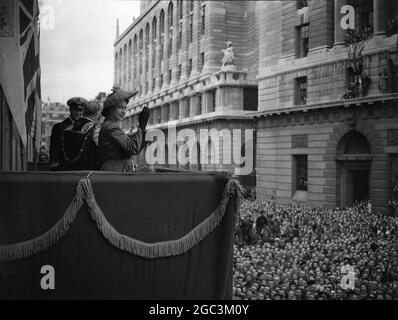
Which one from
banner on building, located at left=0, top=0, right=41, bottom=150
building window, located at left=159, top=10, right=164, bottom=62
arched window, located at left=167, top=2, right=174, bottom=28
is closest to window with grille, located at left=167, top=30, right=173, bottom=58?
arched window, located at left=167, top=2, right=174, bottom=28

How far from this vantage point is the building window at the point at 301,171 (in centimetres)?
2084

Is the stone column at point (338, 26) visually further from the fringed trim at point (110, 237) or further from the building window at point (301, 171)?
the fringed trim at point (110, 237)

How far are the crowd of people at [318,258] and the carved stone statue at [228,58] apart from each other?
14519mm

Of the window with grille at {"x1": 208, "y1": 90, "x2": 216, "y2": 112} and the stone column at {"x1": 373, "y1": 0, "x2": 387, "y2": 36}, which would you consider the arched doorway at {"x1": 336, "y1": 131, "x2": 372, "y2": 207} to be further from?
the window with grille at {"x1": 208, "y1": 90, "x2": 216, "y2": 112}

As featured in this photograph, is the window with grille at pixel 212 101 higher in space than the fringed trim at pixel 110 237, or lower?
higher

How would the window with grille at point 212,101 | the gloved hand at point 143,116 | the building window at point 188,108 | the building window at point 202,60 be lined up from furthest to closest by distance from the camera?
the building window at point 188,108
the building window at point 202,60
the window with grille at point 212,101
the gloved hand at point 143,116

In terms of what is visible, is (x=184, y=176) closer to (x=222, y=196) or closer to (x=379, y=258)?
(x=222, y=196)

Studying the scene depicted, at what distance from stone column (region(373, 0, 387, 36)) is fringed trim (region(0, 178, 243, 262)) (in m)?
14.4

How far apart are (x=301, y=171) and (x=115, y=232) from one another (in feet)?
58.7

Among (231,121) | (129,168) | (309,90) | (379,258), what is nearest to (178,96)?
(231,121)

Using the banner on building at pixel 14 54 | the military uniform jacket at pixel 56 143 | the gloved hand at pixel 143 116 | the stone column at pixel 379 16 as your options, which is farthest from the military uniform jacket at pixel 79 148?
the stone column at pixel 379 16

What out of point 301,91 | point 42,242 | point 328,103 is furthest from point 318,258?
point 301,91

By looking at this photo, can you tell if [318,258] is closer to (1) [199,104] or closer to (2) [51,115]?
(1) [199,104]
